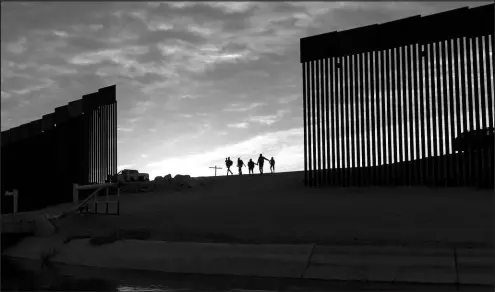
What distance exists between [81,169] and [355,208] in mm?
17737

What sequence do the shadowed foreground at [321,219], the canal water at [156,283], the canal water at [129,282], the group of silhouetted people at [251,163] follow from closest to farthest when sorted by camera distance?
1. the canal water at [156,283]
2. the canal water at [129,282]
3. the shadowed foreground at [321,219]
4. the group of silhouetted people at [251,163]

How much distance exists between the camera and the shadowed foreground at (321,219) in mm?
11875

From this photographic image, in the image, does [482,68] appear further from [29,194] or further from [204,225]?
[29,194]

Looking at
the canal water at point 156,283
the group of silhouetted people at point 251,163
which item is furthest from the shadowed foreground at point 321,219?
the group of silhouetted people at point 251,163

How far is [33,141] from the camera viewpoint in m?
30.5

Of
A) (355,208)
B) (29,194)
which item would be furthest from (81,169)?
(355,208)

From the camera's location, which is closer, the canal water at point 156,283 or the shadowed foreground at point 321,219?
the canal water at point 156,283

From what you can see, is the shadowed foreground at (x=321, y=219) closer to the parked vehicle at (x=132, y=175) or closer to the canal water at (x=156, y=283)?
the canal water at (x=156, y=283)

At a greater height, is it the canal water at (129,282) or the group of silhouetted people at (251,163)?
the group of silhouetted people at (251,163)

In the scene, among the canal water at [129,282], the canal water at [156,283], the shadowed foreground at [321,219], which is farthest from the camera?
the shadowed foreground at [321,219]

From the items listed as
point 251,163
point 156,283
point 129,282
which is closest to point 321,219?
point 156,283

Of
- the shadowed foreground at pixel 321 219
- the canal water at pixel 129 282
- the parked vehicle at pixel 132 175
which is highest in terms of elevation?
the parked vehicle at pixel 132 175

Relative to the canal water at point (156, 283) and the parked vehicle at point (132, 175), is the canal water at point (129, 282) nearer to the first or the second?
the canal water at point (156, 283)

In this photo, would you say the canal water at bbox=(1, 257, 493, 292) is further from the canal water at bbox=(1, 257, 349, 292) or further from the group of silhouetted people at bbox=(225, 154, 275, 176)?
the group of silhouetted people at bbox=(225, 154, 275, 176)
